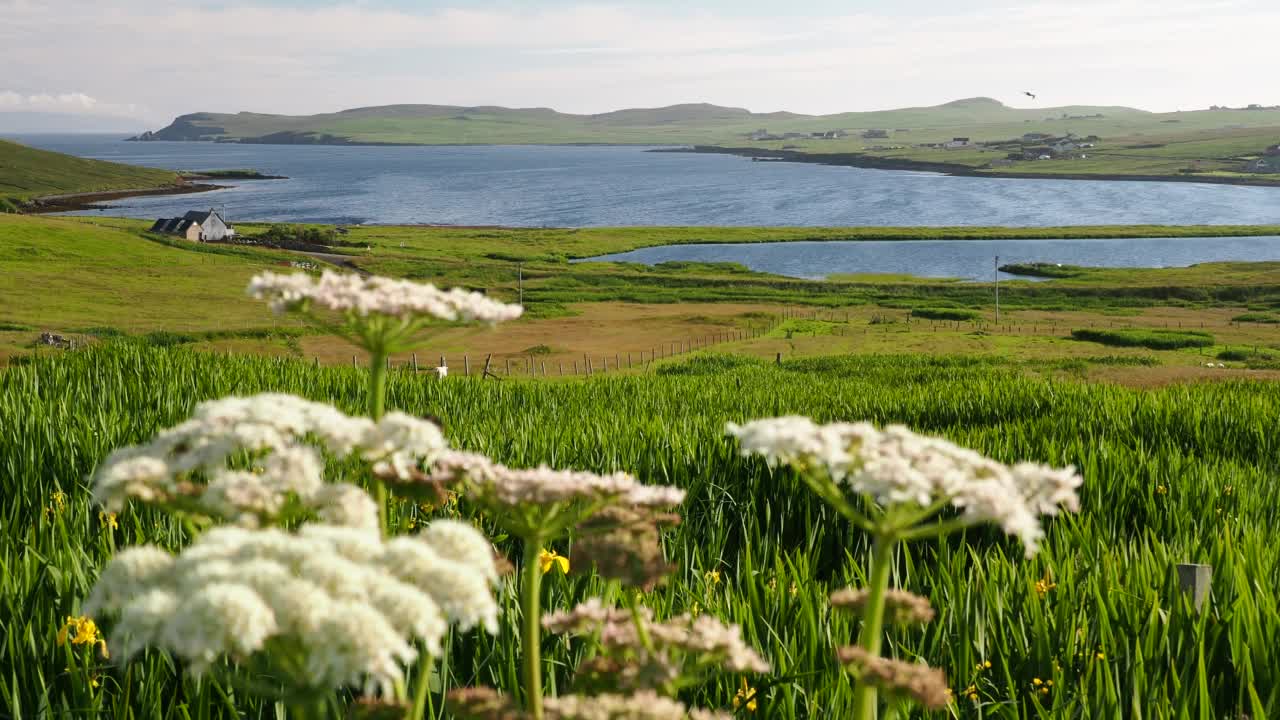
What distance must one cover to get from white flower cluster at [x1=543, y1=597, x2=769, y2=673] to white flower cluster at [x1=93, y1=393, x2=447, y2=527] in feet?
1.56

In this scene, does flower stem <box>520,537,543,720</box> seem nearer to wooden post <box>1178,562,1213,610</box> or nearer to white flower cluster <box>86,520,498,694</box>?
white flower cluster <box>86,520,498,694</box>

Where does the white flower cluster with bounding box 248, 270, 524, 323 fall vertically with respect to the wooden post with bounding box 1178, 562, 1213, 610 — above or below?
above

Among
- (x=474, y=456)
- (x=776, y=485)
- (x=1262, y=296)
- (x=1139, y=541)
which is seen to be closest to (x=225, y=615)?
(x=474, y=456)

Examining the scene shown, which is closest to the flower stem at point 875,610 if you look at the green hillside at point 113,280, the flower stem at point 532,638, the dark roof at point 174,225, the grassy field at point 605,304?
the flower stem at point 532,638

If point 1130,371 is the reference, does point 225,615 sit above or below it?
above

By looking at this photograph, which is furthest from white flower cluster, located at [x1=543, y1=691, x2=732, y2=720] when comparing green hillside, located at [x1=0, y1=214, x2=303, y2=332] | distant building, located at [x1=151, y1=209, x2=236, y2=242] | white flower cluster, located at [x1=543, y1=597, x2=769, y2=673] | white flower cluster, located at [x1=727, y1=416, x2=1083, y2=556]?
distant building, located at [x1=151, y1=209, x2=236, y2=242]

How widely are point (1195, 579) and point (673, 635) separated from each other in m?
3.11

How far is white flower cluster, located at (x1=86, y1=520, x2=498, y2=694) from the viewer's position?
136cm

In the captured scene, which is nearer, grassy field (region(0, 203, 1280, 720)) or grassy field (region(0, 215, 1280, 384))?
grassy field (region(0, 203, 1280, 720))

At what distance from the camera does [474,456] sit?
81.4 inches

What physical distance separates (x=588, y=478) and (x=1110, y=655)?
322cm

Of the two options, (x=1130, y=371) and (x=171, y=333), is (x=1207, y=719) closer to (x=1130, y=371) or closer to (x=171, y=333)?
(x=1130, y=371)

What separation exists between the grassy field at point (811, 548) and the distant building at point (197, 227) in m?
137

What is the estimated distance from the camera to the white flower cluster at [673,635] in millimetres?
1868
